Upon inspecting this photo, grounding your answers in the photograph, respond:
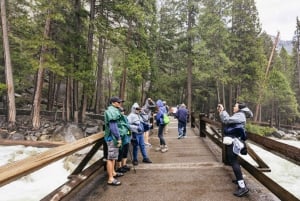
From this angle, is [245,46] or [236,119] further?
[245,46]

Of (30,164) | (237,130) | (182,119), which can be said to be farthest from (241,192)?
(182,119)

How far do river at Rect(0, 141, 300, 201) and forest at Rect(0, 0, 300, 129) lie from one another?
5.37m

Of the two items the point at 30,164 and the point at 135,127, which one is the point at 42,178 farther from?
the point at 30,164

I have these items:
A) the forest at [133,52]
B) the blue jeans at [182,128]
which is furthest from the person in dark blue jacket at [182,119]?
the forest at [133,52]

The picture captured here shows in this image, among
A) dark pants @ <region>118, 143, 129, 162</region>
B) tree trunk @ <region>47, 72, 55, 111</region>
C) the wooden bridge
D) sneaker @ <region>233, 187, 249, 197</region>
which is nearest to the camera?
the wooden bridge

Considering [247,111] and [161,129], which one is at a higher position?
[247,111]

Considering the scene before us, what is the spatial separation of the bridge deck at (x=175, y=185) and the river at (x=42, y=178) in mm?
4192

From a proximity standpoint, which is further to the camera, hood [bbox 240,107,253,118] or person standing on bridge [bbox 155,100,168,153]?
person standing on bridge [bbox 155,100,168,153]

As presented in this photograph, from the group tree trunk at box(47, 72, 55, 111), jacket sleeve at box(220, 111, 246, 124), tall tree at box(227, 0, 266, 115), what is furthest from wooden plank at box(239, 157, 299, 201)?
tall tree at box(227, 0, 266, 115)

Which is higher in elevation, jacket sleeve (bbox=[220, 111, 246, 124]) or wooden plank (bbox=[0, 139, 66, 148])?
jacket sleeve (bbox=[220, 111, 246, 124])

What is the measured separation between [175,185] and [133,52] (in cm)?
1698

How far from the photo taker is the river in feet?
29.1

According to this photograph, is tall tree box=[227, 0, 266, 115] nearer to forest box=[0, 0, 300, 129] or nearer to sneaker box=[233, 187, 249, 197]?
forest box=[0, 0, 300, 129]

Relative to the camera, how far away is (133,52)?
21375mm
